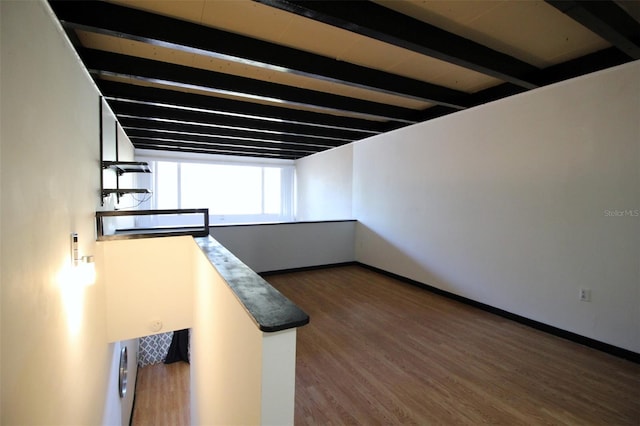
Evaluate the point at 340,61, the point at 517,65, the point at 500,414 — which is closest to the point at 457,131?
the point at 517,65

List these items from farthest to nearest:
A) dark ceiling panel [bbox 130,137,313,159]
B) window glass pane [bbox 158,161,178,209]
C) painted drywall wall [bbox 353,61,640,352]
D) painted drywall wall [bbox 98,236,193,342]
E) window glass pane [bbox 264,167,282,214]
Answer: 1. window glass pane [bbox 264,167,282,214]
2. window glass pane [bbox 158,161,178,209]
3. dark ceiling panel [bbox 130,137,313,159]
4. painted drywall wall [bbox 98,236,193,342]
5. painted drywall wall [bbox 353,61,640,352]

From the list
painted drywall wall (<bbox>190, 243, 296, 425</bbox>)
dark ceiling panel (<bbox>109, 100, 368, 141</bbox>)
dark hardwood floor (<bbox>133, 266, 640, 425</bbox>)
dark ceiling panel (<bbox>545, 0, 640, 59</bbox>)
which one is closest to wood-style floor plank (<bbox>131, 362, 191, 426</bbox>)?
dark hardwood floor (<bbox>133, 266, 640, 425</bbox>)

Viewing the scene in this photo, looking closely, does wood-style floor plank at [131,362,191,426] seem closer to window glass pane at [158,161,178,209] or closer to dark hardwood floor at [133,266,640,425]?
dark hardwood floor at [133,266,640,425]

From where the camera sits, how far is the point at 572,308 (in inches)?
108

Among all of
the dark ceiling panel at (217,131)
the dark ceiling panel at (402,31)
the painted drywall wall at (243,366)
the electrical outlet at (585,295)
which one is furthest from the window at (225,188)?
the electrical outlet at (585,295)

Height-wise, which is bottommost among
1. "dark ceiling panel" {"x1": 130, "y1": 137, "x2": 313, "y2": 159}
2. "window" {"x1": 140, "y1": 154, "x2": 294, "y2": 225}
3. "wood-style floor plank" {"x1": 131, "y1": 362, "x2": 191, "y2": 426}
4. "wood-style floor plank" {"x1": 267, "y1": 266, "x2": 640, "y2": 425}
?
"wood-style floor plank" {"x1": 131, "y1": 362, "x2": 191, "y2": 426}

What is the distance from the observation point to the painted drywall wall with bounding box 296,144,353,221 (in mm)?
6096

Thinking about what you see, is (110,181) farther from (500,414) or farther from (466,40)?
(500,414)

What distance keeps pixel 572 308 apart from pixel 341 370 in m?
2.30

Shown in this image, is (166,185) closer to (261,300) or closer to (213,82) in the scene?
(213,82)

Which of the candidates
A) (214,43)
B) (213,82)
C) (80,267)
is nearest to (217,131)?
(213,82)

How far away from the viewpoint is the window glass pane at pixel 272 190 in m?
8.37

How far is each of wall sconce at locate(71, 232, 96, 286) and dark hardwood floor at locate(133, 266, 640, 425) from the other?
1.71 meters

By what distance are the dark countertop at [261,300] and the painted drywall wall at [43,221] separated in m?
0.76
